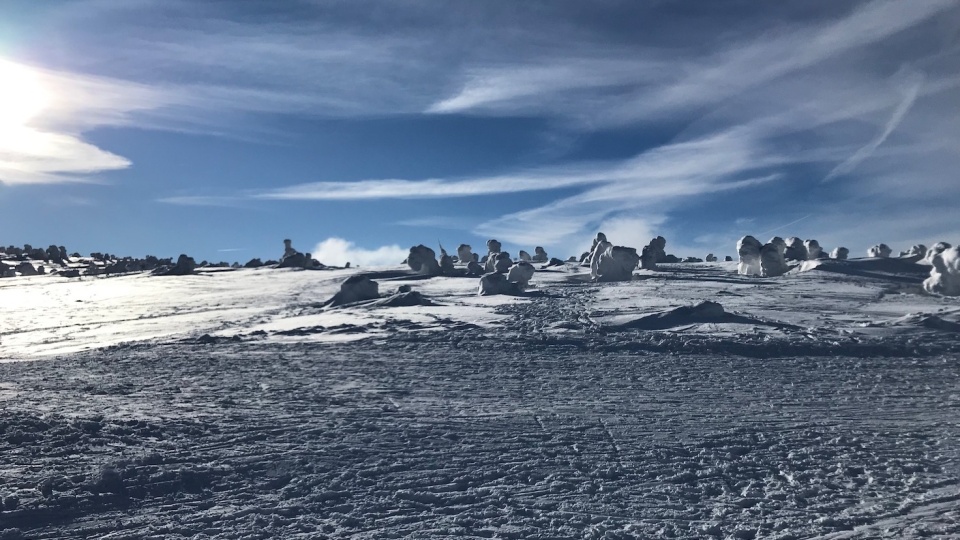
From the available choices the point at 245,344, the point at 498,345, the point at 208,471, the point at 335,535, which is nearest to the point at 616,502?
the point at 335,535

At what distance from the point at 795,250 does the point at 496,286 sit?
17557 mm

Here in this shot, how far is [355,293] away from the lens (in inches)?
760

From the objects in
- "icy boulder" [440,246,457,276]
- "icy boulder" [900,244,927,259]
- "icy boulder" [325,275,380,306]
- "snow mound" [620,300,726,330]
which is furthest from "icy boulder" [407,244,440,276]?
"icy boulder" [900,244,927,259]

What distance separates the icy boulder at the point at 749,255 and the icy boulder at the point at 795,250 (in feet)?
16.8

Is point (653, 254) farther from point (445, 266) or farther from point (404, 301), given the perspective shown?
point (404, 301)

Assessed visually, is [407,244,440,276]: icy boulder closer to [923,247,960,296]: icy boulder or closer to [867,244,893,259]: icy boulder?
[923,247,960,296]: icy boulder

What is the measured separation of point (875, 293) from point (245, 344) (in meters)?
16.2

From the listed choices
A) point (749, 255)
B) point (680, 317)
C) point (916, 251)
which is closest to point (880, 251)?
point (916, 251)

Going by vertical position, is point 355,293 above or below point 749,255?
below

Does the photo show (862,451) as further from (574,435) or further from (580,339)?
(580,339)

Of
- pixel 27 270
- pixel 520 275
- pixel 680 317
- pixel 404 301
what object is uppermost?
pixel 27 270

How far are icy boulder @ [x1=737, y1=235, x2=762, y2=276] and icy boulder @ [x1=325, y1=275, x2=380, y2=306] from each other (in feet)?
47.8

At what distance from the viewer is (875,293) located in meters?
19.3

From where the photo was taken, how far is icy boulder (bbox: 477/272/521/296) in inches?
800
